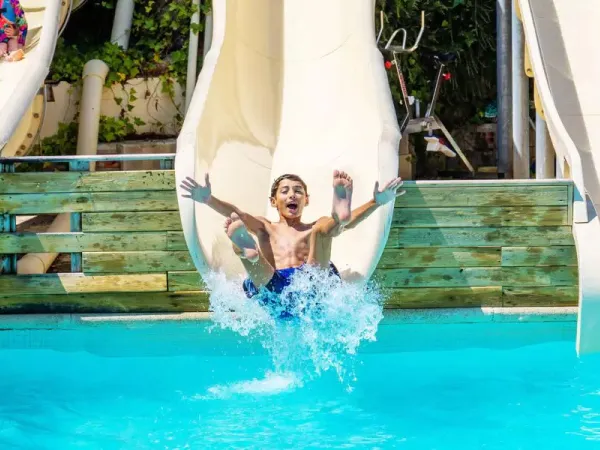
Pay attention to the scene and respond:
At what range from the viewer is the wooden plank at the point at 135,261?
4.39 meters

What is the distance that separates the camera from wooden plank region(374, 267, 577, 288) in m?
4.38

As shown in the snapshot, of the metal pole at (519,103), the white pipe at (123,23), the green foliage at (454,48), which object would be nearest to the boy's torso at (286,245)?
the metal pole at (519,103)

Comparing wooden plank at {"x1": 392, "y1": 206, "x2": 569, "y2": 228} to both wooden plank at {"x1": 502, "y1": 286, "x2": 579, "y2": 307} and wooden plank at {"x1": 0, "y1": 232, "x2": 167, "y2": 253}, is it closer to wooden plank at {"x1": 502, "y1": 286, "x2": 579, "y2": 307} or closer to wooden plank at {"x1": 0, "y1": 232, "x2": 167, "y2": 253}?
wooden plank at {"x1": 502, "y1": 286, "x2": 579, "y2": 307}

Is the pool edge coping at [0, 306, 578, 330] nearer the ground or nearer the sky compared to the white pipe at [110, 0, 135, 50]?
nearer the ground

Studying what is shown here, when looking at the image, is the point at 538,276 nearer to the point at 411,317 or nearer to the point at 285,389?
the point at 411,317

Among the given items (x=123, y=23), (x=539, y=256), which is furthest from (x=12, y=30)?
(x=539, y=256)

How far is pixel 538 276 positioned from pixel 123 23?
3885 millimetres

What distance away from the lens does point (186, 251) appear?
14.4 ft

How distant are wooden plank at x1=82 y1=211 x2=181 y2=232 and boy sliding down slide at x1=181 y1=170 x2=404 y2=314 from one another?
0.53 metres

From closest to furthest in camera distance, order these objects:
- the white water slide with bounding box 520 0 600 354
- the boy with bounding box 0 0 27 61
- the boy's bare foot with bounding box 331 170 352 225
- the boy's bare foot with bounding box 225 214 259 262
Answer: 1. the boy's bare foot with bounding box 225 214 259 262
2. the boy's bare foot with bounding box 331 170 352 225
3. the white water slide with bounding box 520 0 600 354
4. the boy with bounding box 0 0 27 61

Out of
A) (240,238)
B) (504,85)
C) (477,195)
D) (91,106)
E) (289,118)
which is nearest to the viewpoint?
(240,238)

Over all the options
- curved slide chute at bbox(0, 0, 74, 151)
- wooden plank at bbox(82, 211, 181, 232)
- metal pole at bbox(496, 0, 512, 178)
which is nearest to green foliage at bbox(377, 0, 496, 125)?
metal pole at bbox(496, 0, 512, 178)

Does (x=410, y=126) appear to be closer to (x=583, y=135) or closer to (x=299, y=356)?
(x=583, y=135)

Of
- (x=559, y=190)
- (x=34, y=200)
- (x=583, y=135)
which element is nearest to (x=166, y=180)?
(x=34, y=200)
